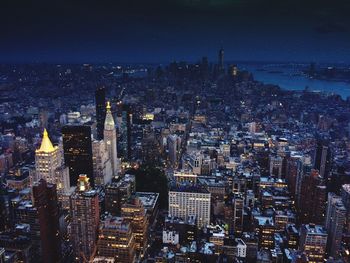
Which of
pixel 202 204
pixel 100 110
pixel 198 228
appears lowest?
pixel 198 228

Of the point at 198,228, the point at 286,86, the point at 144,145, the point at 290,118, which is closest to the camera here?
the point at 198,228

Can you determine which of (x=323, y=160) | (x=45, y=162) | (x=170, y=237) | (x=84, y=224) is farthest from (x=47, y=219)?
(x=323, y=160)

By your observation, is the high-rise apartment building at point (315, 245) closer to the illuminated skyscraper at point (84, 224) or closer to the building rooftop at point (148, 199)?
the building rooftop at point (148, 199)

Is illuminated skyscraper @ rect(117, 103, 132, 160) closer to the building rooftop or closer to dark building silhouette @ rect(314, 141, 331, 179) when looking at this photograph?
the building rooftop

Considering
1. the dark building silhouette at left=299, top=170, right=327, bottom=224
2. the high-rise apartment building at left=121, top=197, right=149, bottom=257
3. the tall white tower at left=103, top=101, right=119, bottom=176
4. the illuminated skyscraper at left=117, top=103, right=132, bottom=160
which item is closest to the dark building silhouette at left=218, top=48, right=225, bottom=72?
the illuminated skyscraper at left=117, top=103, right=132, bottom=160

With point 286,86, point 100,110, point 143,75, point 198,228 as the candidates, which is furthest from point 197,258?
point 143,75

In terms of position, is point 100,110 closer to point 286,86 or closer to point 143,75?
point 143,75

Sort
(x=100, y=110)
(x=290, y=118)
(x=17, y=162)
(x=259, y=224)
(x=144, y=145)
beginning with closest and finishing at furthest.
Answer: (x=259, y=224) < (x=17, y=162) < (x=144, y=145) < (x=100, y=110) < (x=290, y=118)
